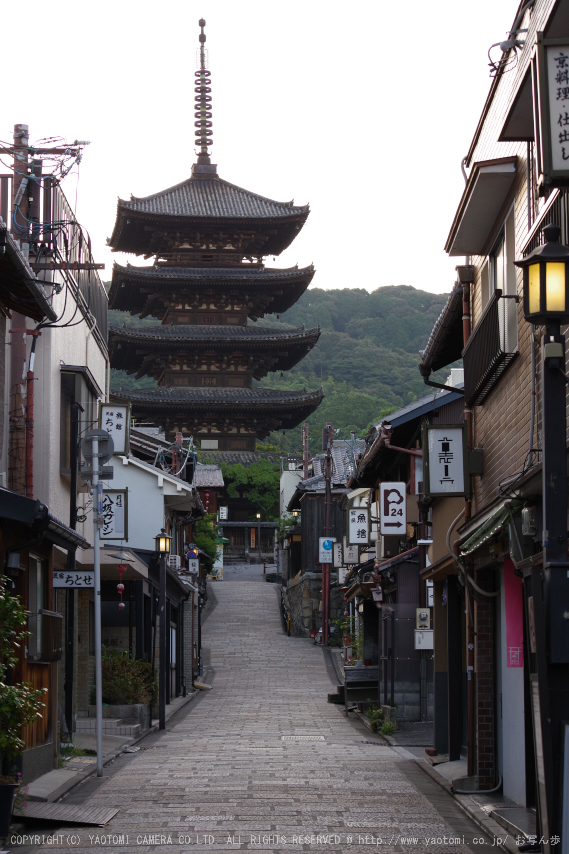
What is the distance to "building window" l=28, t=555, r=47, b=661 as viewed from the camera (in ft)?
40.3

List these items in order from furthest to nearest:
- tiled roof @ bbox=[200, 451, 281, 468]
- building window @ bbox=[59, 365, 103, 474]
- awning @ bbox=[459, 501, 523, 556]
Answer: tiled roof @ bbox=[200, 451, 281, 468]
building window @ bbox=[59, 365, 103, 474]
awning @ bbox=[459, 501, 523, 556]

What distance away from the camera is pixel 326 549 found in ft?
128

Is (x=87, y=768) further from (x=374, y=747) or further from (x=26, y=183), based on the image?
(x=26, y=183)

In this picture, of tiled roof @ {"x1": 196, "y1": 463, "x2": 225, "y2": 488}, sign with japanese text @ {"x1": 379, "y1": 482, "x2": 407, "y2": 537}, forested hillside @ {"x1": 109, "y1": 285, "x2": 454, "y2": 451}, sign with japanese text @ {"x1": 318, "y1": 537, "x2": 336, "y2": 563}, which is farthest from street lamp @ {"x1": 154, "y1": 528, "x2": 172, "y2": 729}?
forested hillside @ {"x1": 109, "y1": 285, "x2": 454, "y2": 451}

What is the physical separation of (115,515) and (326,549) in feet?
59.4

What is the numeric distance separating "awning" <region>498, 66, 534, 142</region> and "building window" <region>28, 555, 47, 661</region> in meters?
7.31

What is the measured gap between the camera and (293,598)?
45969 millimetres

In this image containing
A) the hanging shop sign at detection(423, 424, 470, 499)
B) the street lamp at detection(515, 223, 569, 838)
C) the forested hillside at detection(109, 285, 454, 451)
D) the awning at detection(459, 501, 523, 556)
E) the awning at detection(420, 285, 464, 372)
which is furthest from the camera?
the forested hillside at detection(109, 285, 454, 451)

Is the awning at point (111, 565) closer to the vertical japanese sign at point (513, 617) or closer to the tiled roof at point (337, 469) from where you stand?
the vertical japanese sign at point (513, 617)

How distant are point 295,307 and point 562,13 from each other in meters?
106

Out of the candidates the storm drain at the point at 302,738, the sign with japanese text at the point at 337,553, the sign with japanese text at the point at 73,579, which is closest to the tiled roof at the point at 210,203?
the sign with japanese text at the point at 337,553

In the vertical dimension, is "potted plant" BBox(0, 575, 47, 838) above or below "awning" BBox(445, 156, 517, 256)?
below

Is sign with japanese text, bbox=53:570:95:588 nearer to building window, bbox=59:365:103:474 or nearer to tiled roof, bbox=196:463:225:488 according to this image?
building window, bbox=59:365:103:474

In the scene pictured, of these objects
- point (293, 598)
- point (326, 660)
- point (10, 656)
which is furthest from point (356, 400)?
point (10, 656)
